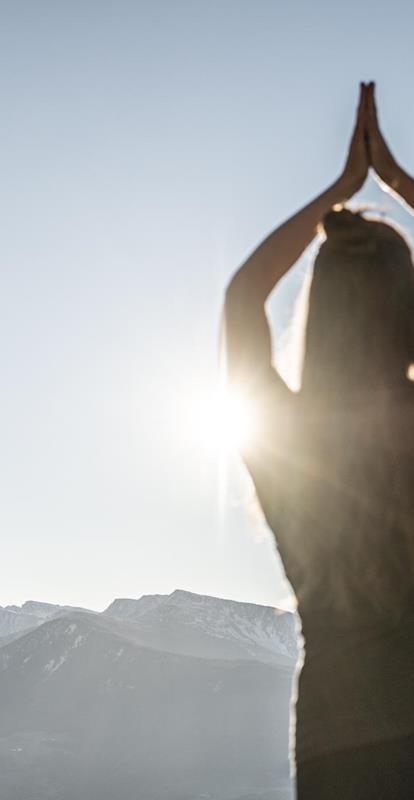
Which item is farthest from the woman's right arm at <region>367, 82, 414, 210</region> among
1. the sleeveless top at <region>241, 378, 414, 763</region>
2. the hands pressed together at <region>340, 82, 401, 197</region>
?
the sleeveless top at <region>241, 378, 414, 763</region>

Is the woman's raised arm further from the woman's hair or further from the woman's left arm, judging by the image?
the woman's hair

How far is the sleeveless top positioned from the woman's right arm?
2.19ft

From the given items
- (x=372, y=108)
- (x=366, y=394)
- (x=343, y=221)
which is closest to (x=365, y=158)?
(x=372, y=108)

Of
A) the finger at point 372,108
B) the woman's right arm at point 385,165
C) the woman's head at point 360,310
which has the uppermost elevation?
the finger at point 372,108

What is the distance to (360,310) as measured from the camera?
1.56 metres

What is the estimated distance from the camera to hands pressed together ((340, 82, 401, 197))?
6.11 ft

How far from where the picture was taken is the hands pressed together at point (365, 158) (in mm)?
1863

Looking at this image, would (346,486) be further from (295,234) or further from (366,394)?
(295,234)

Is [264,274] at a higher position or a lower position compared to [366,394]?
higher

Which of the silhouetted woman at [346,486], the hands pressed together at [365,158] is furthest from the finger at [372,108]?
the silhouetted woman at [346,486]

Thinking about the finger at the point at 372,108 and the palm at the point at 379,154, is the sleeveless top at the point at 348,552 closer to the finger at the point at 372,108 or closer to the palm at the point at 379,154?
the palm at the point at 379,154

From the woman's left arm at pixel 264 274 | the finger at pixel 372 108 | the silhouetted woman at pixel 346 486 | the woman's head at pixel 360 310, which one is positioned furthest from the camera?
the finger at pixel 372 108

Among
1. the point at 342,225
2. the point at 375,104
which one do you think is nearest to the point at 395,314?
the point at 342,225

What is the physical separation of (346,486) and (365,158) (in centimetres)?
101
